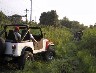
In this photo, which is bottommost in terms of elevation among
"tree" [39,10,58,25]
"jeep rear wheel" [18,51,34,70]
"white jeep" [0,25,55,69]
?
"jeep rear wheel" [18,51,34,70]

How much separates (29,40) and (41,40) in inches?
48.3

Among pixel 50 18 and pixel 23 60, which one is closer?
pixel 23 60

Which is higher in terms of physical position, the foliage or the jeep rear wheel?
the foliage

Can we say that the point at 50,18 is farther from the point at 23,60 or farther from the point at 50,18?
the point at 23,60

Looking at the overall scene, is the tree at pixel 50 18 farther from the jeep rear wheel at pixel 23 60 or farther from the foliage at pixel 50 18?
the jeep rear wheel at pixel 23 60

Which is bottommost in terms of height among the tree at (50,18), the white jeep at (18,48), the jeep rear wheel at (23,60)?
the jeep rear wheel at (23,60)

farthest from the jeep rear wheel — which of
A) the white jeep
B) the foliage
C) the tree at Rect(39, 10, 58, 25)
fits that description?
the foliage

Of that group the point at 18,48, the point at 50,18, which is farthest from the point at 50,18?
the point at 18,48

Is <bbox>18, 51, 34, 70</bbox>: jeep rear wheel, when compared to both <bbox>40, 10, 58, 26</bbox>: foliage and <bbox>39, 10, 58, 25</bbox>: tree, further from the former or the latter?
<bbox>40, 10, 58, 26</bbox>: foliage

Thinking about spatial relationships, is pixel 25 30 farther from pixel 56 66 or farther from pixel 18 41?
pixel 56 66

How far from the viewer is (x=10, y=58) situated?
37.1 feet

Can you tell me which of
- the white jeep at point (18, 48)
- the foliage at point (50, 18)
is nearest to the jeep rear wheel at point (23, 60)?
the white jeep at point (18, 48)

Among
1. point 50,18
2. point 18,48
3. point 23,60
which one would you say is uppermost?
point 50,18

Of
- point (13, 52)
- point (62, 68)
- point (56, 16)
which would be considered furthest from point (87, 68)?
point (56, 16)
